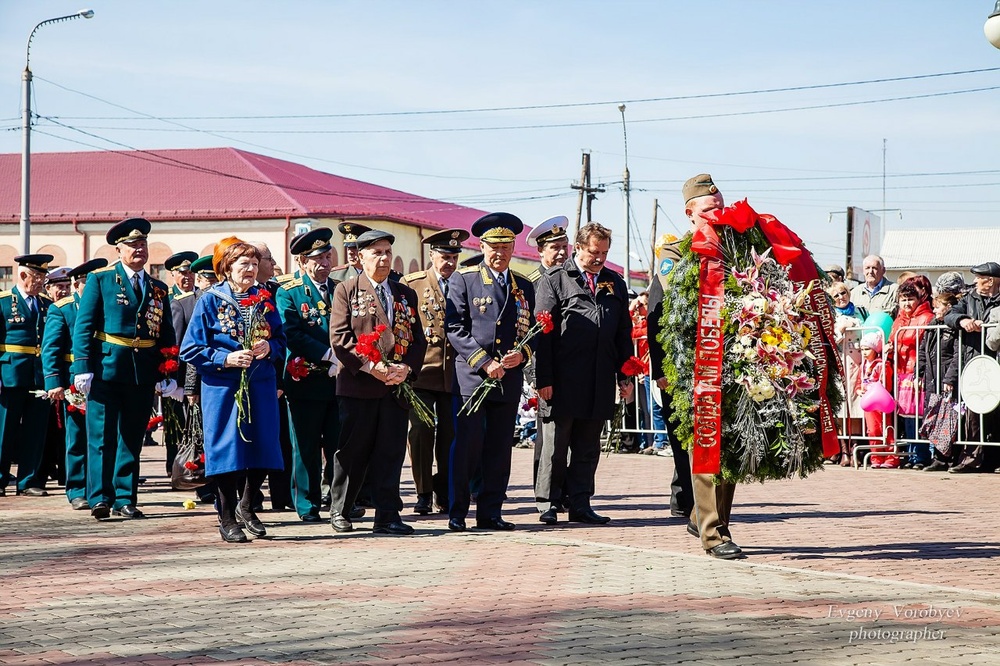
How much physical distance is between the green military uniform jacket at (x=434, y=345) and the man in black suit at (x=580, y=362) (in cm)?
79

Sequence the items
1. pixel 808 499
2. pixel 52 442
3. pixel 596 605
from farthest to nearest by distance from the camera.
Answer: pixel 52 442 < pixel 808 499 < pixel 596 605

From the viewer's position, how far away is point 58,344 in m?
12.8

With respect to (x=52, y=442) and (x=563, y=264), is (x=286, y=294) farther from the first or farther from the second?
(x=52, y=442)

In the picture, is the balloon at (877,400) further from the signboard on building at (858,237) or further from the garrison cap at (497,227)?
the signboard on building at (858,237)

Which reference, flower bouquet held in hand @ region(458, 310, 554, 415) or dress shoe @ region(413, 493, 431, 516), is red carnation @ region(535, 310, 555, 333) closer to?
flower bouquet held in hand @ region(458, 310, 554, 415)

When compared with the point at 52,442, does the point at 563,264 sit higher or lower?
higher

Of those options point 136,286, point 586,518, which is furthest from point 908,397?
point 136,286

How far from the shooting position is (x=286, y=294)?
11.3 meters

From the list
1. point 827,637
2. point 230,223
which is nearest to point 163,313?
point 827,637

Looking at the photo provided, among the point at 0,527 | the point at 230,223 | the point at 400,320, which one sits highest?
the point at 230,223

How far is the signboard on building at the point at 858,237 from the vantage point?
40.5 m

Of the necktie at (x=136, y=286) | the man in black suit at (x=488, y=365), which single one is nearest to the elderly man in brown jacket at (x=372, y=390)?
the man in black suit at (x=488, y=365)

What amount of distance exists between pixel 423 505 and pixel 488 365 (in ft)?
6.89

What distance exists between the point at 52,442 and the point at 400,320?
22.0ft
